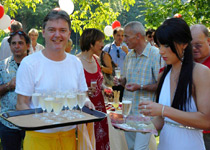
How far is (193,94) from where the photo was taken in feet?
6.88

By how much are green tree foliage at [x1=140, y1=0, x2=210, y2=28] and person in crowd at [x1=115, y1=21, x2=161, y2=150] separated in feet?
17.7

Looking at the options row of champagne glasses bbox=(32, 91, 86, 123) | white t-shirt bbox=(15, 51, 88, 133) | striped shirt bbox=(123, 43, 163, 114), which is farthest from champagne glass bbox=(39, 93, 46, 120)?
striped shirt bbox=(123, 43, 163, 114)

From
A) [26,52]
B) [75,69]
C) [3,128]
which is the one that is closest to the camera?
[75,69]

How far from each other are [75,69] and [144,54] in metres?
1.78

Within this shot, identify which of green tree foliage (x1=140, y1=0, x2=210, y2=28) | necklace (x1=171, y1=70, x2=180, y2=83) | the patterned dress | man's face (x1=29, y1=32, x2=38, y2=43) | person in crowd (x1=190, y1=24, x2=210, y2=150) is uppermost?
green tree foliage (x1=140, y1=0, x2=210, y2=28)

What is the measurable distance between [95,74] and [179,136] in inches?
77.7

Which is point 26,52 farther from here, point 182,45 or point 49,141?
point 182,45

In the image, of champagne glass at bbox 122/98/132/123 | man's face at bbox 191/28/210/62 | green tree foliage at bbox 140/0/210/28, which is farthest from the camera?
green tree foliage at bbox 140/0/210/28

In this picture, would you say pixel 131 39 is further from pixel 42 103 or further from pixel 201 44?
pixel 42 103

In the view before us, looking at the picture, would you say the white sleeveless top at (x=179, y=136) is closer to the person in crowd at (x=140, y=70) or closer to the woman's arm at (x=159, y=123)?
the woman's arm at (x=159, y=123)

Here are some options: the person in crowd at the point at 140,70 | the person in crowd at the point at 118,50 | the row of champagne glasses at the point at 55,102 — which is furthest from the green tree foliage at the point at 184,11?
the row of champagne glasses at the point at 55,102

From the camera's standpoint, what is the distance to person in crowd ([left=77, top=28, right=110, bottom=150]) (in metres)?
3.94

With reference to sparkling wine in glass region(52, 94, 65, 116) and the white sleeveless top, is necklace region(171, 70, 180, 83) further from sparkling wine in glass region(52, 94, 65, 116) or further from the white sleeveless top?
sparkling wine in glass region(52, 94, 65, 116)

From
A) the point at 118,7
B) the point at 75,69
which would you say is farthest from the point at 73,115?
the point at 118,7
